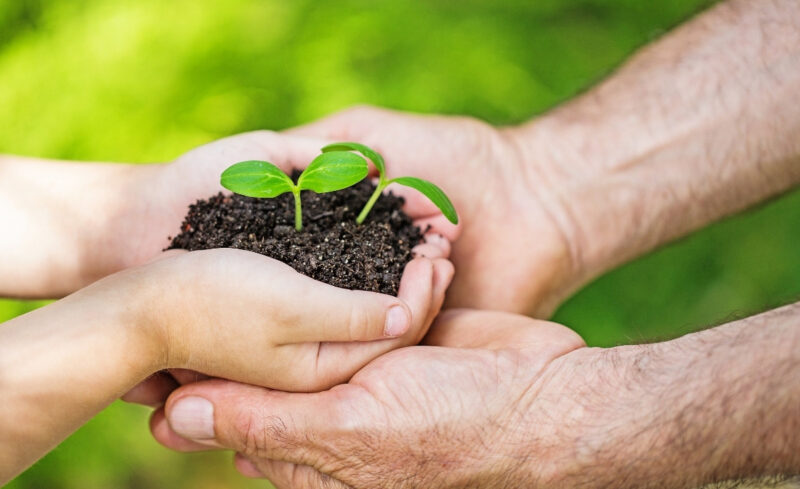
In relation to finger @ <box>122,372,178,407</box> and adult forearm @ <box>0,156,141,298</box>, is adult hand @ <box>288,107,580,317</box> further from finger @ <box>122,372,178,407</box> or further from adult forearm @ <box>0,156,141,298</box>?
finger @ <box>122,372,178,407</box>

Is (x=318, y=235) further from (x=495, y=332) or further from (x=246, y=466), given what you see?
(x=246, y=466)

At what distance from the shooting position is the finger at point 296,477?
1412 millimetres

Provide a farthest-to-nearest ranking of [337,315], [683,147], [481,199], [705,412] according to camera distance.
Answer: [683,147] → [481,199] → [337,315] → [705,412]

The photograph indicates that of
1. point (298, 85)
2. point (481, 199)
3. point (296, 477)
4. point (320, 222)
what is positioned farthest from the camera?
point (298, 85)

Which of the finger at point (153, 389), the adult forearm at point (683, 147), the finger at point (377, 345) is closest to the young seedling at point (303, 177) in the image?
the finger at point (377, 345)

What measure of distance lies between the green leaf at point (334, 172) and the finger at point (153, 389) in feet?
1.70

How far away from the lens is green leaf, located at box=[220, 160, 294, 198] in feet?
4.46

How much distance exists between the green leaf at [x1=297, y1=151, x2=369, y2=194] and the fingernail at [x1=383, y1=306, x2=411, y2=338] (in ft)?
0.80

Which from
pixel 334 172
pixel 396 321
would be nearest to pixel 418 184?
pixel 334 172

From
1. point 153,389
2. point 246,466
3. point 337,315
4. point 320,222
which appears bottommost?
point 246,466

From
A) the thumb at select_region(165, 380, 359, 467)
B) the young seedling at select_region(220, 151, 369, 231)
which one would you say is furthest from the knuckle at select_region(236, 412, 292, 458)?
the young seedling at select_region(220, 151, 369, 231)

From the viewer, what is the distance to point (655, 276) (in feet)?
8.80

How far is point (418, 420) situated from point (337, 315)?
23cm

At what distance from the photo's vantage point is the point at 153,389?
1580 millimetres
